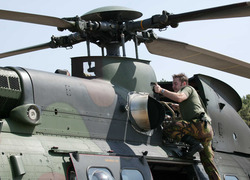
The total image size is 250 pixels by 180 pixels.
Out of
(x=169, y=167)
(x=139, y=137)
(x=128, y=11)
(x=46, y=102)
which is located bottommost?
(x=169, y=167)

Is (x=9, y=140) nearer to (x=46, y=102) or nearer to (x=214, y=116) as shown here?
(x=46, y=102)

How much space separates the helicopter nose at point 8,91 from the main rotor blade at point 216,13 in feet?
9.46

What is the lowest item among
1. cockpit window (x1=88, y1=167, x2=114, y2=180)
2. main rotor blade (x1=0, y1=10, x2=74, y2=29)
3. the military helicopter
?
cockpit window (x1=88, y1=167, x2=114, y2=180)

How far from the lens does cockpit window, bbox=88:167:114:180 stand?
19.9 ft

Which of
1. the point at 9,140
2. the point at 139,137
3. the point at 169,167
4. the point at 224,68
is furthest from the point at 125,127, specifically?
the point at 224,68

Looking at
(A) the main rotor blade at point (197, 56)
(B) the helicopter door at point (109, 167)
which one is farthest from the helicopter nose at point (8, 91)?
(A) the main rotor blade at point (197, 56)

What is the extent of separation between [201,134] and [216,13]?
2058mm

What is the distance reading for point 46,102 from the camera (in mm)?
6590

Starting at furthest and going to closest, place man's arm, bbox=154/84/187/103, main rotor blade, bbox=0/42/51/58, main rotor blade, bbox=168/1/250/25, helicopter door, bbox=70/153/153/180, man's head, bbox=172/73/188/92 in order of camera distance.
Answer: main rotor blade, bbox=0/42/51/58 → man's head, bbox=172/73/188/92 → man's arm, bbox=154/84/187/103 → main rotor blade, bbox=168/1/250/25 → helicopter door, bbox=70/153/153/180

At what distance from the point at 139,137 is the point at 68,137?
153cm

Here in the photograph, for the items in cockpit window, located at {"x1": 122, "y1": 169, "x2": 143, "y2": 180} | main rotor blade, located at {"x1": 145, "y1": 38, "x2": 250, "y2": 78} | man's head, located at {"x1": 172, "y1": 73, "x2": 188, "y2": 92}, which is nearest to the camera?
cockpit window, located at {"x1": 122, "y1": 169, "x2": 143, "y2": 180}

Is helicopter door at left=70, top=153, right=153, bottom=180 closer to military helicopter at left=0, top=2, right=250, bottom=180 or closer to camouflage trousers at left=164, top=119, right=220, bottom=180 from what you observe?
military helicopter at left=0, top=2, right=250, bottom=180

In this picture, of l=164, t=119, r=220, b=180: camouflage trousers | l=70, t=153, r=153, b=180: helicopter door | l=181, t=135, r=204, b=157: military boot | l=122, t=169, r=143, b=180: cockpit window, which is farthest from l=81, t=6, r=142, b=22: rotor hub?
l=122, t=169, r=143, b=180: cockpit window

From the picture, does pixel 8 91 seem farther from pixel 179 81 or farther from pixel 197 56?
pixel 197 56
